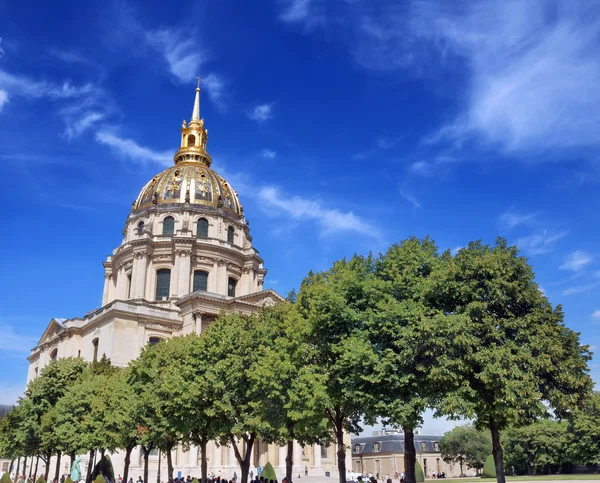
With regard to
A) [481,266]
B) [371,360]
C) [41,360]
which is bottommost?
[371,360]

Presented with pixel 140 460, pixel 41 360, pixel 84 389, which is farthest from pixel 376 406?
pixel 41 360

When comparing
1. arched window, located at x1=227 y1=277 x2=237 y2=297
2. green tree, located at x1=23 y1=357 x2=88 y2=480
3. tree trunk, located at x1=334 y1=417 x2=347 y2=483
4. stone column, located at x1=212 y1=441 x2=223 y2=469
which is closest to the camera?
tree trunk, located at x1=334 y1=417 x2=347 y2=483

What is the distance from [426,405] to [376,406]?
6.74ft

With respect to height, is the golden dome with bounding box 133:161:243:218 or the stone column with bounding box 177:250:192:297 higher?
the golden dome with bounding box 133:161:243:218

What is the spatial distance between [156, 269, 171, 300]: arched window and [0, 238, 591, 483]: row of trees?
38.3m

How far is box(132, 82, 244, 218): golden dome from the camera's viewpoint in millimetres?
78125

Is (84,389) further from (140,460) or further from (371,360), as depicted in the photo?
(371,360)

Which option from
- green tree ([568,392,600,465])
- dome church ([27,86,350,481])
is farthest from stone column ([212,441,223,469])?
green tree ([568,392,600,465])

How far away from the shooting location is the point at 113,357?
58.0 m

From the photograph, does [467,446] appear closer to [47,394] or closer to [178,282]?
[178,282]

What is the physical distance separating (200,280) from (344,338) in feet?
161

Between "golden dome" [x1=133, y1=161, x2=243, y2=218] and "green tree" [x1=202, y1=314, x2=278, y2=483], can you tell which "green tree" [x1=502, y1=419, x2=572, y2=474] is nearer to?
"green tree" [x1=202, y1=314, x2=278, y2=483]

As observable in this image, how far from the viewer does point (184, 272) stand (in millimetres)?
70375

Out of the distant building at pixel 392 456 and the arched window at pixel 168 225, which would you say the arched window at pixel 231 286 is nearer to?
the arched window at pixel 168 225
